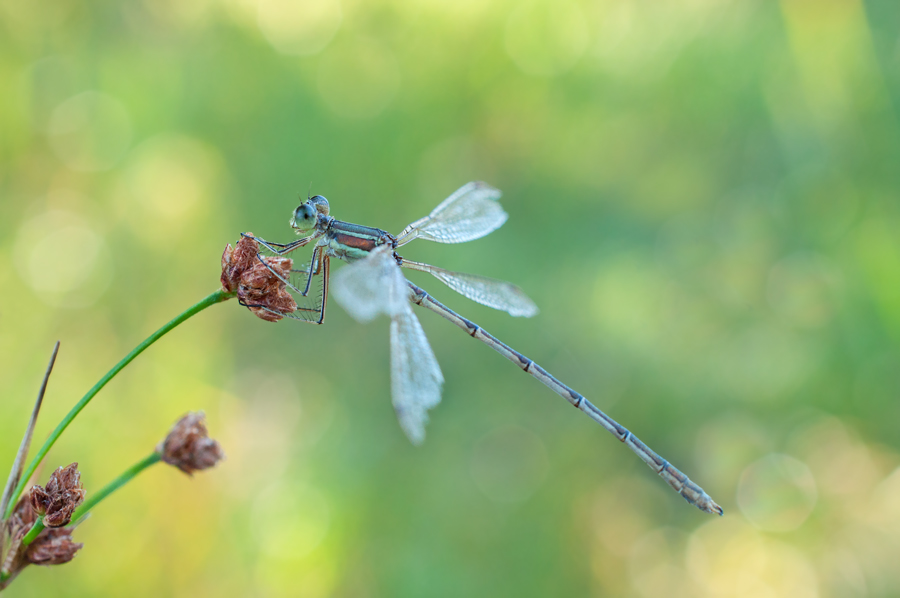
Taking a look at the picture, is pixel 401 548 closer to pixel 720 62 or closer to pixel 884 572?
pixel 884 572

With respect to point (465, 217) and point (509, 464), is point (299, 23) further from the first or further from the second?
point (509, 464)

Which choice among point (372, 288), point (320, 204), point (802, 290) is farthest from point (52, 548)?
point (802, 290)

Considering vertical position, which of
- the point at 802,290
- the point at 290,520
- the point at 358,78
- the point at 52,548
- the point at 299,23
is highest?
the point at 299,23

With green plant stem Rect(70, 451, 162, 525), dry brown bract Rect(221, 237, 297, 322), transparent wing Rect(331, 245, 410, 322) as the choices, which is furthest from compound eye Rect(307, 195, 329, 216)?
green plant stem Rect(70, 451, 162, 525)

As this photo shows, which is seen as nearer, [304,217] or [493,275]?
[304,217]

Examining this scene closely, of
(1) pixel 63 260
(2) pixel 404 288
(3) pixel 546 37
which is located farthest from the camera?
(3) pixel 546 37

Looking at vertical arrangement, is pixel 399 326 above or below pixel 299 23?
below

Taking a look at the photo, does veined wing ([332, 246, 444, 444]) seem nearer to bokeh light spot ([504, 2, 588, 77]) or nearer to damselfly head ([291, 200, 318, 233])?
damselfly head ([291, 200, 318, 233])
